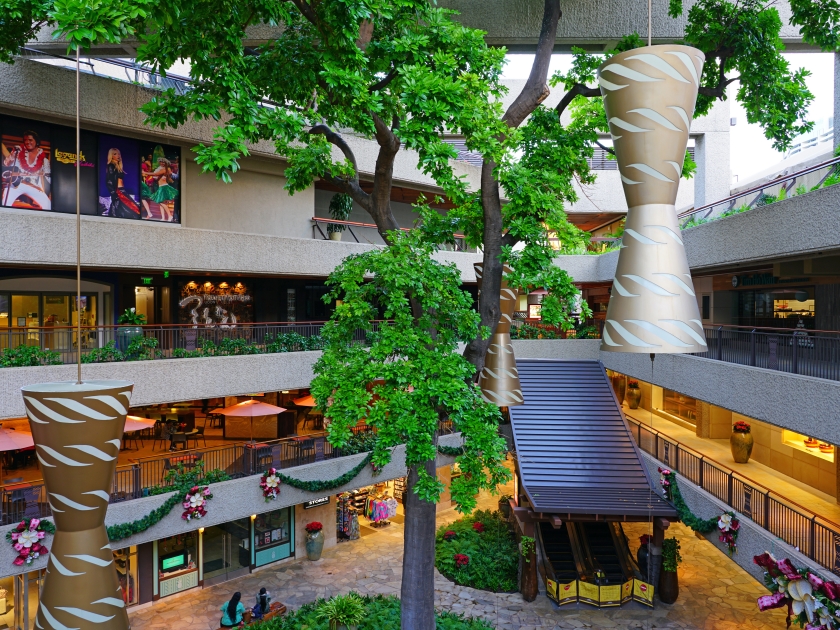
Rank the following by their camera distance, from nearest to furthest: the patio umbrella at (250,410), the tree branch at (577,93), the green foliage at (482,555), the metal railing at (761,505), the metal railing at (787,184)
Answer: the metal railing at (761,505) → the metal railing at (787,184) → the tree branch at (577,93) → the patio umbrella at (250,410) → the green foliage at (482,555)

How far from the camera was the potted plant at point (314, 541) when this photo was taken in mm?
18266

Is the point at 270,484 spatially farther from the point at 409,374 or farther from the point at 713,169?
the point at 713,169

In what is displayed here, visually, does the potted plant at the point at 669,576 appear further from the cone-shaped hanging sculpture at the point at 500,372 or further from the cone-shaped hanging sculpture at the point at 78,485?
the cone-shaped hanging sculpture at the point at 78,485

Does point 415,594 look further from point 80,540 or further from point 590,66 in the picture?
point 590,66

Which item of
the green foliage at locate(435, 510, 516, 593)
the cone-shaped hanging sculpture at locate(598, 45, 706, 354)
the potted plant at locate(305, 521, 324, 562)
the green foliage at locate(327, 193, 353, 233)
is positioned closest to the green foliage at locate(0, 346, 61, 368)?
the potted plant at locate(305, 521, 324, 562)

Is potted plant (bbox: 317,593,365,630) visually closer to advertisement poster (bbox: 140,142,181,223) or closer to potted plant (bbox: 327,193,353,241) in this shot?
potted plant (bbox: 327,193,353,241)

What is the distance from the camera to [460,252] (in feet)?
72.6

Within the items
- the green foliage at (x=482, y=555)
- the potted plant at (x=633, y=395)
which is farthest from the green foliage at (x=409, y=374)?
the potted plant at (x=633, y=395)

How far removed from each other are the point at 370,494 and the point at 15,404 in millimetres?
12406

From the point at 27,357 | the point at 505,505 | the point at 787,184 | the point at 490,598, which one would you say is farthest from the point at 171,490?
the point at 787,184

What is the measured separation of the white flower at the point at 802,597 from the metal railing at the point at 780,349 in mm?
3607

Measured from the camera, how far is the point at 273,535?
59.3ft

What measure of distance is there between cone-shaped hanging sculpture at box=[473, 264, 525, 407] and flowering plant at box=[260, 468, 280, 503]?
692 cm

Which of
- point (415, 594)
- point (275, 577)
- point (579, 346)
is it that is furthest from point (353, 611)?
point (579, 346)
